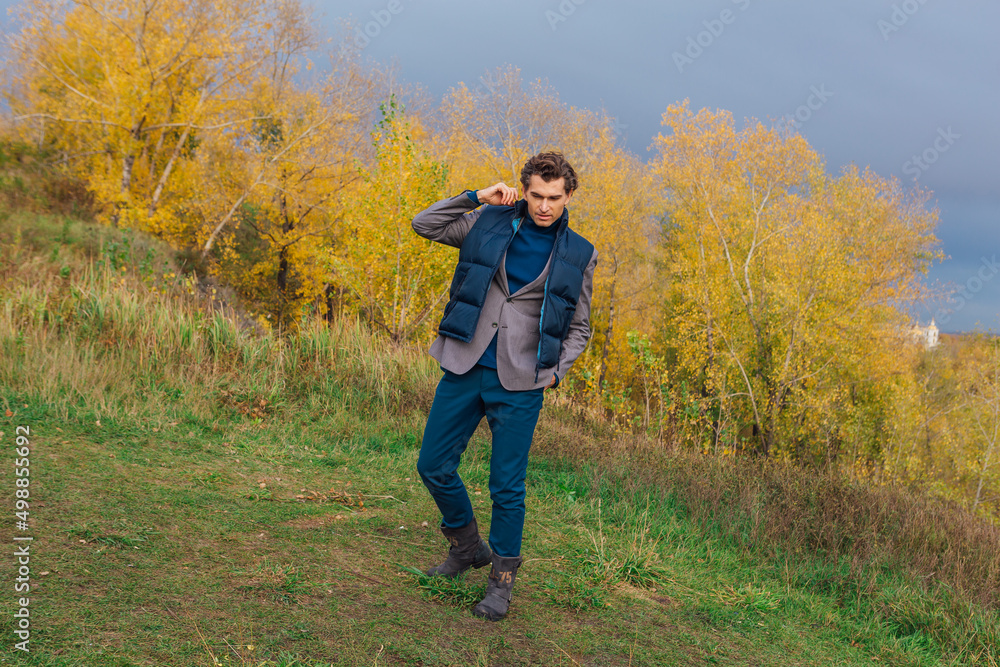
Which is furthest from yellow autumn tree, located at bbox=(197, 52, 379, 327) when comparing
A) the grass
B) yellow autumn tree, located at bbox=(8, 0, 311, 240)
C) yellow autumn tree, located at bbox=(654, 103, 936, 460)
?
the grass

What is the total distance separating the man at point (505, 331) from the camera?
3189mm

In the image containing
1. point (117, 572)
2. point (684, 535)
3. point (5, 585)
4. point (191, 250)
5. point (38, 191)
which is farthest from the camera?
point (191, 250)

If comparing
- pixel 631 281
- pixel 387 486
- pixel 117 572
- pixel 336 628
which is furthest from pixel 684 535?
pixel 631 281

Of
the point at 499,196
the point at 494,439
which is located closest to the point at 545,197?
the point at 499,196

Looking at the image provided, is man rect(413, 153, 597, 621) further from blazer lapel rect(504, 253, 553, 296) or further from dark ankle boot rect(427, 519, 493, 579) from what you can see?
dark ankle boot rect(427, 519, 493, 579)

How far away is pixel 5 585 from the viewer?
2.77 meters

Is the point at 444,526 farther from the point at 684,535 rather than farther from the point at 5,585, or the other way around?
the point at 684,535

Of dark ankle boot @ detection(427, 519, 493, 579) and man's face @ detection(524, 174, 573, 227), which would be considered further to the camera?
dark ankle boot @ detection(427, 519, 493, 579)

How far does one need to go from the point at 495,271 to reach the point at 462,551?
154 centimetres

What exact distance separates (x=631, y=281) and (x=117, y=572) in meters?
36.8

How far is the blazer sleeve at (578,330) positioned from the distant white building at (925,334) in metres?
30.8

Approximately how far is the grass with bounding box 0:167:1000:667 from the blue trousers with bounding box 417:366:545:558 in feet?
1.60

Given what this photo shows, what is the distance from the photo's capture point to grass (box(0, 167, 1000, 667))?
2.94 meters

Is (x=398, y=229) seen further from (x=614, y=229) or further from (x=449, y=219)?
(x=614, y=229)
